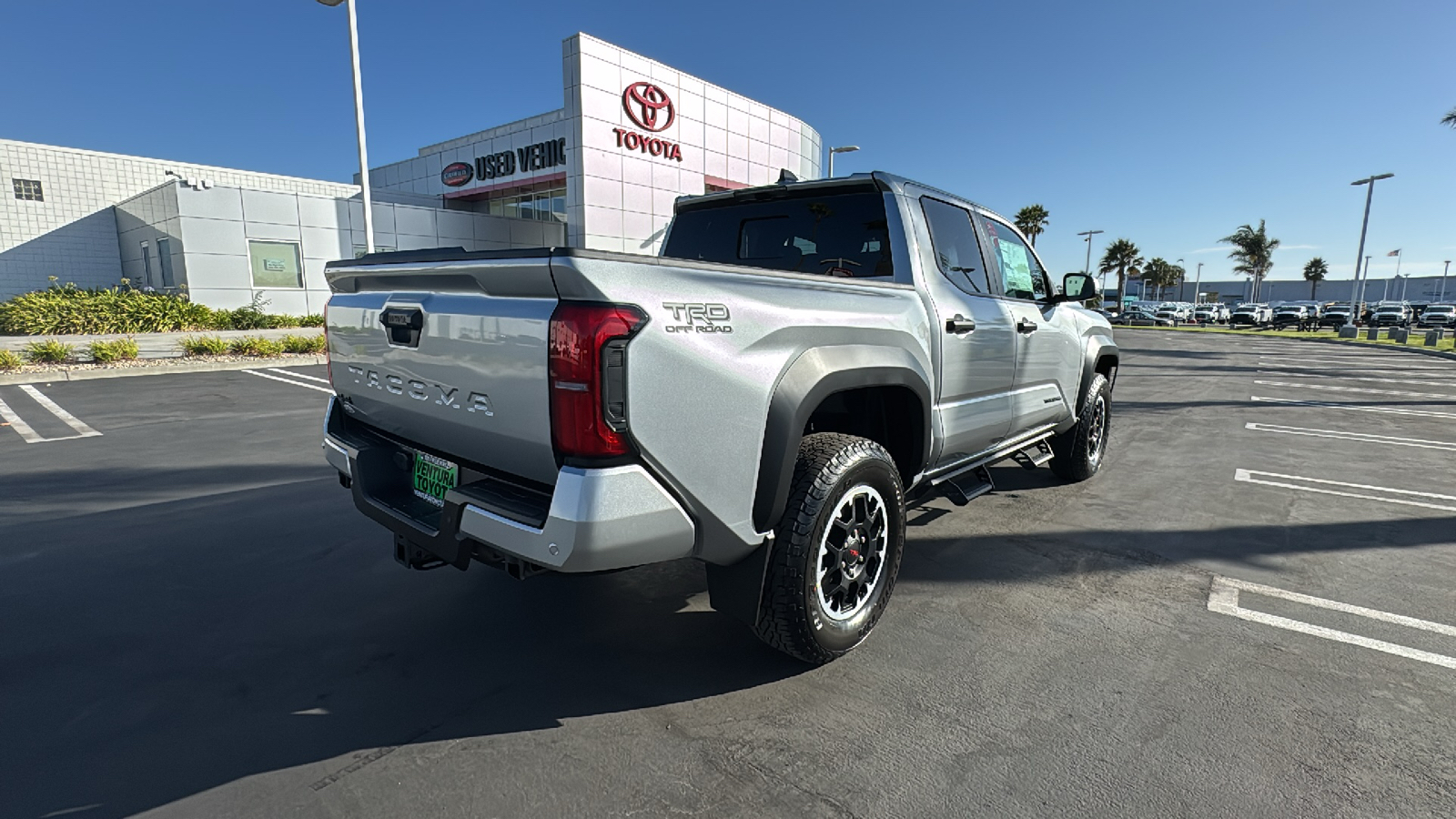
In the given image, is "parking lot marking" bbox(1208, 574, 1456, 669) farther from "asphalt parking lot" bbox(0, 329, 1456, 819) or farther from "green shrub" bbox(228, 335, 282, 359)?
"green shrub" bbox(228, 335, 282, 359)

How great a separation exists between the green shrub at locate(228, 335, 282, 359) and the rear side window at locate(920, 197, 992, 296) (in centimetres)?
1418

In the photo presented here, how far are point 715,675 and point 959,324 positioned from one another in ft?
6.59

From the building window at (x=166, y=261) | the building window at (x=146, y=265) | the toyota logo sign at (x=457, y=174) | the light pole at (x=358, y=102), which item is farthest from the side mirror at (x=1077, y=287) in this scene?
the toyota logo sign at (x=457, y=174)

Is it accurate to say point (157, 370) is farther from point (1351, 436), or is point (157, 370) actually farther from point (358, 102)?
point (1351, 436)

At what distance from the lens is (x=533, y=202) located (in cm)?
2727

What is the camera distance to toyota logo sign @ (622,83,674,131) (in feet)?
67.5

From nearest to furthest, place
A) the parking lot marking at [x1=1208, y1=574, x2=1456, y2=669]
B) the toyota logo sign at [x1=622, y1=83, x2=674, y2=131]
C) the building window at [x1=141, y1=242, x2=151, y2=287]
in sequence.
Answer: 1. the parking lot marking at [x1=1208, y1=574, x2=1456, y2=669]
2. the toyota logo sign at [x1=622, y1=83, x2=674, y2=131]
3. the building window at [x1=141, y1=242, x2=151, y2=287]

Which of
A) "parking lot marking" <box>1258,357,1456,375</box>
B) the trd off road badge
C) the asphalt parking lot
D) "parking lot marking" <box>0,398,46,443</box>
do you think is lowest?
the asphalt parking lot

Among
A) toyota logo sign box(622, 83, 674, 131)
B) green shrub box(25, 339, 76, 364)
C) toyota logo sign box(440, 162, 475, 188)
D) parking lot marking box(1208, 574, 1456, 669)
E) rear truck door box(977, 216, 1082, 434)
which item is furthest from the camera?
toyota logo sign box(440, 162, 475, 188)

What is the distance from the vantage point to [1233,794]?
81.3 inches

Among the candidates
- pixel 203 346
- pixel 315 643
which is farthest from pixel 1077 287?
pixel 203 346

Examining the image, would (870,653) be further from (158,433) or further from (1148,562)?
(158,433)

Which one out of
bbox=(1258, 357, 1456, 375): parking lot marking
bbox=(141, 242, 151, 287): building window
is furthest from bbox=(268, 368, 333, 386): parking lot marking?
bbox=(1258, 357, 1456, 375): parking lot marking

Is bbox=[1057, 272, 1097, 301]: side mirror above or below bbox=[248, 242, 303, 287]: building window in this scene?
below
